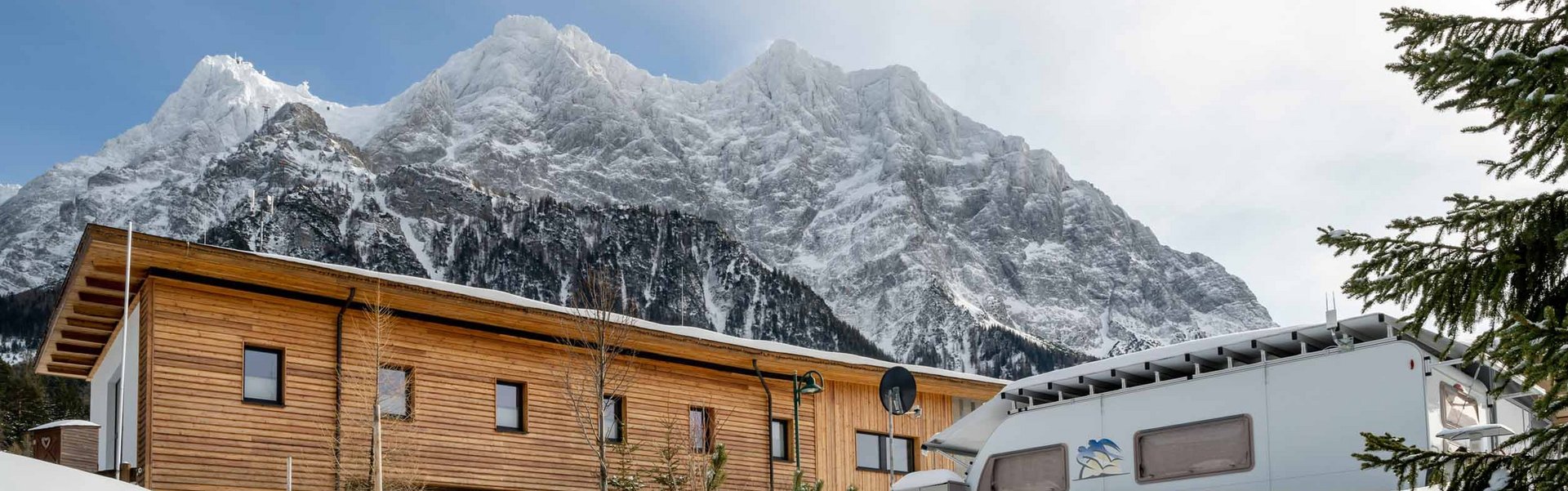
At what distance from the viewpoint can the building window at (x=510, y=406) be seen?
19297mm

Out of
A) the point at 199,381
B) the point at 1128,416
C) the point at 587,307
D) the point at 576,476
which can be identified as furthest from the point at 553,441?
the point at 1128,416

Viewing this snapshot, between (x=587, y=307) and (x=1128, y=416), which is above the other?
(x=587, y=307)

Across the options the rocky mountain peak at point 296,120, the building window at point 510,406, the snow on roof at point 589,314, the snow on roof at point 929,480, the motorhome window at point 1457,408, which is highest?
the rocky mountain peak at point 296,120

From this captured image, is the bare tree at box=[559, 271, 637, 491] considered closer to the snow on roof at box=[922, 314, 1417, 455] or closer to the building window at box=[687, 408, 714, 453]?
the building window at box=[687, 408, 714, 453]

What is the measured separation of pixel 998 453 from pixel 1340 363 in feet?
12.1

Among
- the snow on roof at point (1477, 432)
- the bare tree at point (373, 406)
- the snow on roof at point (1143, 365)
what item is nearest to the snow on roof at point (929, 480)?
the snow on roof at point (1143, 365)

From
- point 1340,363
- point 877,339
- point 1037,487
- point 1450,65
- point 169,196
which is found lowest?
point 1037,487

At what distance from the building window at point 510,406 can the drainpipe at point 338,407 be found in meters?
2.38

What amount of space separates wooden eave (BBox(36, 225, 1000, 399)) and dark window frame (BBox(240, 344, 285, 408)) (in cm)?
77

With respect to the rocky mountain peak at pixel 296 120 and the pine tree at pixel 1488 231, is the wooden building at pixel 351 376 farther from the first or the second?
the rocky mountain peak at pixel 296 120

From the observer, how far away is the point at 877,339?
624 ft

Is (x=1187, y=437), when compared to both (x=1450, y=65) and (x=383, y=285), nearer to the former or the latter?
(x=1450, y=65)

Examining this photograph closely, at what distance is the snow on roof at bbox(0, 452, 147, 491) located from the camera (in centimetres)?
329

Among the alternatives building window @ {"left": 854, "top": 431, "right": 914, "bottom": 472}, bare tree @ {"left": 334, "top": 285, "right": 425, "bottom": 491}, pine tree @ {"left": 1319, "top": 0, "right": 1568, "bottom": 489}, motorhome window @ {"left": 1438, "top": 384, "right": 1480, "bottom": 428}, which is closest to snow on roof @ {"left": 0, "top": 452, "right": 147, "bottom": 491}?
pine tree @ {"left": 1319, "top": 0, "right": 1568, "bottom": 489}
